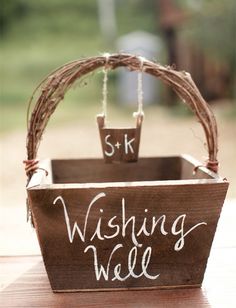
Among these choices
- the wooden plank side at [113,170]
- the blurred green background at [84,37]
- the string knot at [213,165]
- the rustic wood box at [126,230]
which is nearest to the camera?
the rustic wood box at [126,230]

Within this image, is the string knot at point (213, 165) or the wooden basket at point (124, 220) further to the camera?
the string knot at point (213, 165)

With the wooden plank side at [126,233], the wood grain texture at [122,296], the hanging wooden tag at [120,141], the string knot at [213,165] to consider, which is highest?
the hanging wooden tag at [120,141]

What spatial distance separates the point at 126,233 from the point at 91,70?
324 millimetres

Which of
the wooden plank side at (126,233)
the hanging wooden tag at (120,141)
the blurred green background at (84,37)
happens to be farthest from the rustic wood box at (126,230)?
the blurred green background at (84,37)

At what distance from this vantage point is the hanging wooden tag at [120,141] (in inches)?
42.2

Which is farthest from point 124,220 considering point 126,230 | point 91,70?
point 91,70

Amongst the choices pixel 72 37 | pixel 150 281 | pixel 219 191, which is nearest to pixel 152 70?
pixel 219 191

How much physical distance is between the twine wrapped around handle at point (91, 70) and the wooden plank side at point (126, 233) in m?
0.14

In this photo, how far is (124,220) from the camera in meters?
0.92

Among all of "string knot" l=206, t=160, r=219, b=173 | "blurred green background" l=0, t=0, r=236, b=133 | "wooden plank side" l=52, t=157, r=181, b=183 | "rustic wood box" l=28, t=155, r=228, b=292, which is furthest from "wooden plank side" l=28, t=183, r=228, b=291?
"blurred green background" l=0, t=0, r=236, b=133

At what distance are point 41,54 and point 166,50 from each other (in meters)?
3.84

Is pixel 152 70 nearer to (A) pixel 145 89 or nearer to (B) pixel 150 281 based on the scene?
(B) pixel 150 281

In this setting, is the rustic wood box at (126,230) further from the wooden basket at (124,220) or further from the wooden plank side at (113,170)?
the wooden plank side at (113,170)

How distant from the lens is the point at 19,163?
4863 mm
